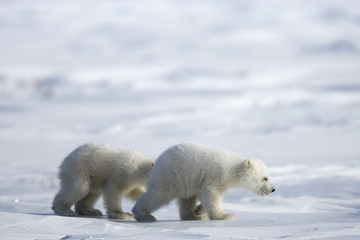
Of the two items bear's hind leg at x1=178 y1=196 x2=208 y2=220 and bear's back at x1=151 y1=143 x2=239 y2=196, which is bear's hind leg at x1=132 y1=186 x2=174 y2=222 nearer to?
bear's back at x1=151 y1=143 x2=239 y2=196

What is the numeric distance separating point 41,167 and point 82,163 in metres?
6.86

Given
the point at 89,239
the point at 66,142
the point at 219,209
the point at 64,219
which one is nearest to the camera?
the point at 89,239


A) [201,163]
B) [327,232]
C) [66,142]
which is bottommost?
[327,232]

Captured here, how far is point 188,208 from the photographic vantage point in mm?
7832

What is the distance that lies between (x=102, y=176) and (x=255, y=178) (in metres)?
2.10

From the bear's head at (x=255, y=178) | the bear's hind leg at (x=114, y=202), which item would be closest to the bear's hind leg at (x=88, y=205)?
the bear's hind leg at (x=114, y=202)

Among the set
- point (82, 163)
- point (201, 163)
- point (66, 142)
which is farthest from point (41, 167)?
point (201, 163)

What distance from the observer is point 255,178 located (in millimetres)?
7723

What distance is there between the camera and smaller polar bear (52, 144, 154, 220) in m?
7.96

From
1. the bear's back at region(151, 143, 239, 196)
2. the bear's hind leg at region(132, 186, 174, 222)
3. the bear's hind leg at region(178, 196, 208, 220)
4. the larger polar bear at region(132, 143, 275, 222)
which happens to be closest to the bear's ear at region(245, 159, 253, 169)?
the larger polar bear at region(132, 143, 275, 222)

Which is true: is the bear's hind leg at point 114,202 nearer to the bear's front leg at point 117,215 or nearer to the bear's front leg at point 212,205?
the bear's front leg at point 117,215

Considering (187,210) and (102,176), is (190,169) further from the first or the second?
(102,176)

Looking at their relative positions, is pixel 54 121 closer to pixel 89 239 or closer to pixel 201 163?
pixel 201 163

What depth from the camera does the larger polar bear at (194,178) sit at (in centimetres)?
736
